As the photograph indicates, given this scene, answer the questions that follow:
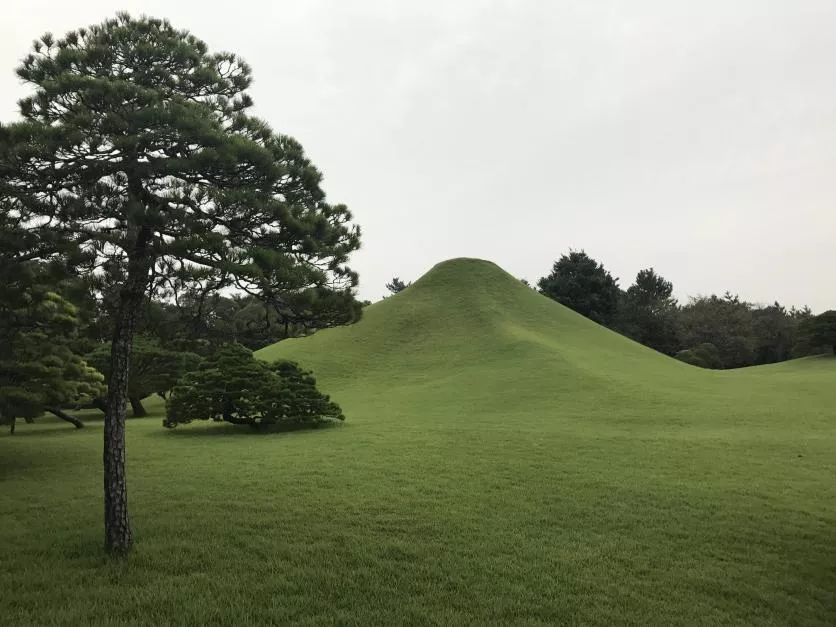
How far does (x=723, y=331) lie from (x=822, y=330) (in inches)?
525

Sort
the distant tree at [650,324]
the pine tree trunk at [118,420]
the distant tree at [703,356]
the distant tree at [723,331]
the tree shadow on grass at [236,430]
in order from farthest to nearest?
the distant tree at [650,324]
the distant tree at [723,331]
the distant tree at [703,356]
the tree shadow on grass at [236,430]
the pine tree trunk at [118,420]

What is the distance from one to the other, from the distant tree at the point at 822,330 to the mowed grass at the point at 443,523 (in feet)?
87.3

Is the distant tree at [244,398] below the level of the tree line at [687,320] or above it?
below

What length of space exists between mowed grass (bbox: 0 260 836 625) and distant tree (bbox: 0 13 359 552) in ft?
4.80

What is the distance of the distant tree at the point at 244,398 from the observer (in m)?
19.7

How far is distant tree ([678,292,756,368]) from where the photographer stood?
5456cm

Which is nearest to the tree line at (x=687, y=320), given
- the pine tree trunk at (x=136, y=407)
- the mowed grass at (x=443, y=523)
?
the mowed grass at (x=443, y=523)

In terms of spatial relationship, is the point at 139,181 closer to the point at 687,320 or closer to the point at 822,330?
the point at 822,330

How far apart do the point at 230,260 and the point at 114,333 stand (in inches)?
75.3

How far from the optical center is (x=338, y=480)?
10.8 meters

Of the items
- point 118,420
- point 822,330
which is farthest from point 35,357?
point 822,330

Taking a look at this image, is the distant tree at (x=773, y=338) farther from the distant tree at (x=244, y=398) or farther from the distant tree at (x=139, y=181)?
the distant tree at (x=139, y=181)

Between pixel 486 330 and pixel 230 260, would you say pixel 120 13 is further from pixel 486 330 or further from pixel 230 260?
pixel 486 330

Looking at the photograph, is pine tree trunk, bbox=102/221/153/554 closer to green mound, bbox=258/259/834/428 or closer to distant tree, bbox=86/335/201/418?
green mound, bbox=258/259/834/428
